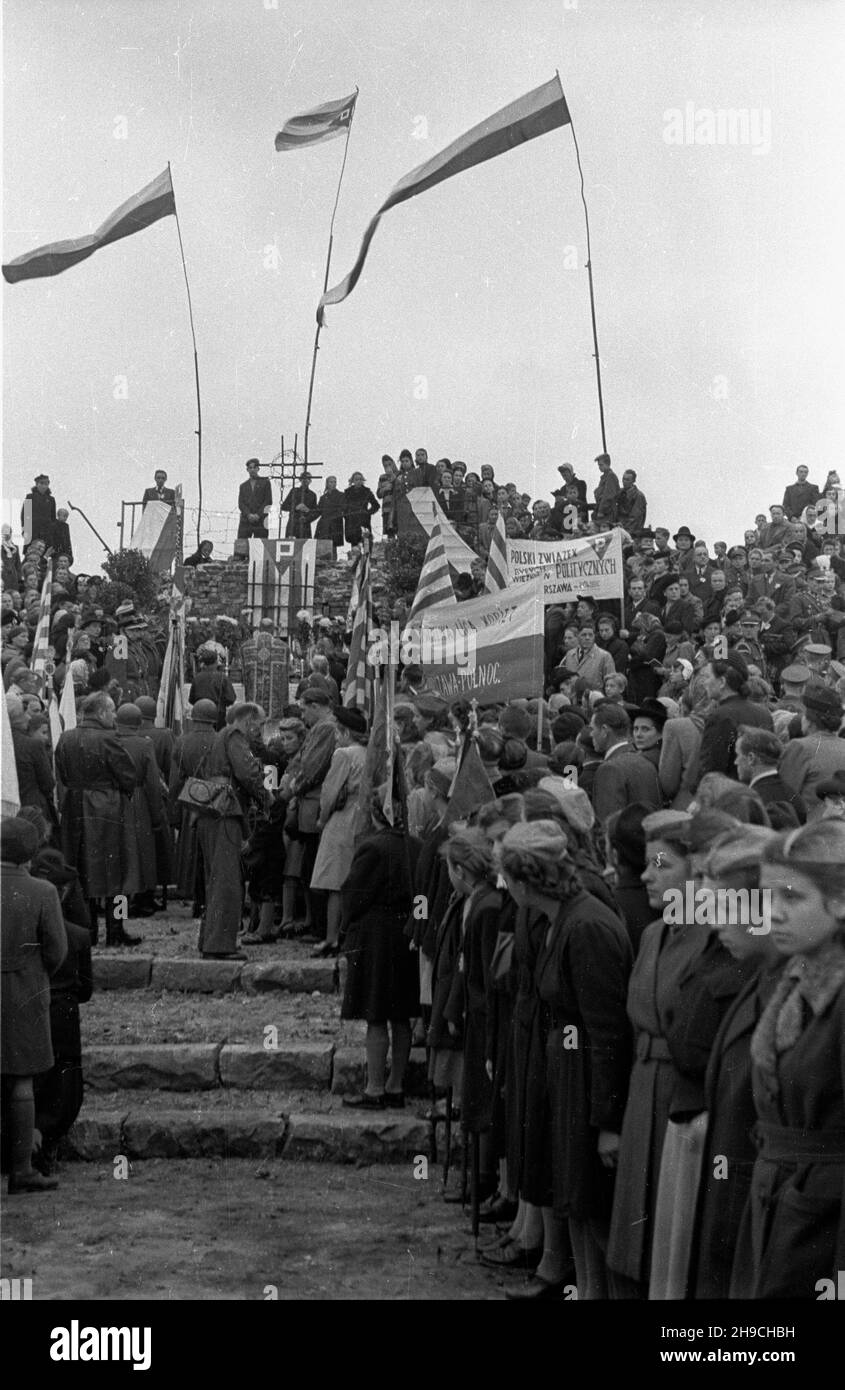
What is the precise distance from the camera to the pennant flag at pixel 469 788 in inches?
339

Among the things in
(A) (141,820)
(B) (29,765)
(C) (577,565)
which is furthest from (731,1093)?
(C) (577,565)

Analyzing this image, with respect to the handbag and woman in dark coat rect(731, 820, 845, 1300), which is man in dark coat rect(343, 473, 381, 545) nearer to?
the handbag

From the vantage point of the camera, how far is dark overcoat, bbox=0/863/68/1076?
7.92 metres

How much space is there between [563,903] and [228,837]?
5.71 metres

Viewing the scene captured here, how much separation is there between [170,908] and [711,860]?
961 centimetres

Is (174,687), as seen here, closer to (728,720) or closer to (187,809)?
(187,809)

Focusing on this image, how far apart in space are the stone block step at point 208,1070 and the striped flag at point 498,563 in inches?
249

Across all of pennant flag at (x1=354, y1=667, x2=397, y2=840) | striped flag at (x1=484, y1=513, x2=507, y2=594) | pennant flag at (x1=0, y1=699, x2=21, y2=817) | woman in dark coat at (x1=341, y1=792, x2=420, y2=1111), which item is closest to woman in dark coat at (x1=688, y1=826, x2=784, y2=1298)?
pennant flag at (x1=0, y1=699, x2=21, y2=817)

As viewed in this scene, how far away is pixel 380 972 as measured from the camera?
363 inches

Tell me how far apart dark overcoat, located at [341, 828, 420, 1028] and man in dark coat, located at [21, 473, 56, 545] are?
15503 mm

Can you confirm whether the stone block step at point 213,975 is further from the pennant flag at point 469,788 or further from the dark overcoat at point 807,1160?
the dark overcoat at point 807,1160

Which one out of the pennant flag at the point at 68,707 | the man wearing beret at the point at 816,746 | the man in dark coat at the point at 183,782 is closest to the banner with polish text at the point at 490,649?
the man in dark coat at the point at 183,782
